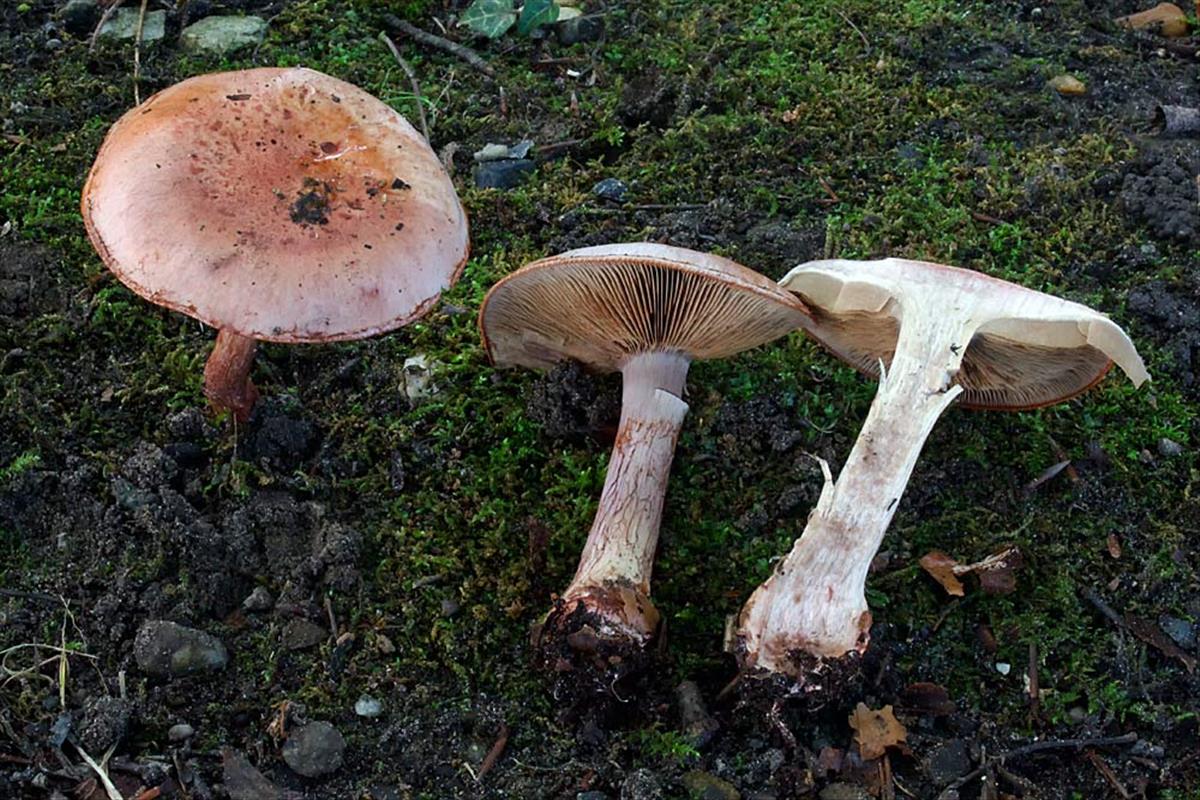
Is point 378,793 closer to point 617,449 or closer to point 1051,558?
point 617,449

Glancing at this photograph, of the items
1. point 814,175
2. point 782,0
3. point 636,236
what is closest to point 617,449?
point 636,236

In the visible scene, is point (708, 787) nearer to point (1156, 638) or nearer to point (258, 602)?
point (258, 602)

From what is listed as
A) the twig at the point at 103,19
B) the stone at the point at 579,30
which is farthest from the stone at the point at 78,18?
the stone at the point at 579,30

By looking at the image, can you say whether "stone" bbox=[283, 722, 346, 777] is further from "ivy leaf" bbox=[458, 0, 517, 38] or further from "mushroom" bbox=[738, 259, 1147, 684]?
"ivy leaf" bbox=[458, 0, 517, 38]

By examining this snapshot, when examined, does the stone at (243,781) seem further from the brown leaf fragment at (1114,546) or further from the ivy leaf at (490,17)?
the ivy leaf at (490,17)

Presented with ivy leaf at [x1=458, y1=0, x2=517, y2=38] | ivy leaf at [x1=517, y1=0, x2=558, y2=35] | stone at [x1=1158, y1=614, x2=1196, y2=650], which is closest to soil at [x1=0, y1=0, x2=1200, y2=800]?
stone at [x1=1158, y1=614, x2=1196, y2=650]

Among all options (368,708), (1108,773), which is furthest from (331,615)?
(1108,773)
